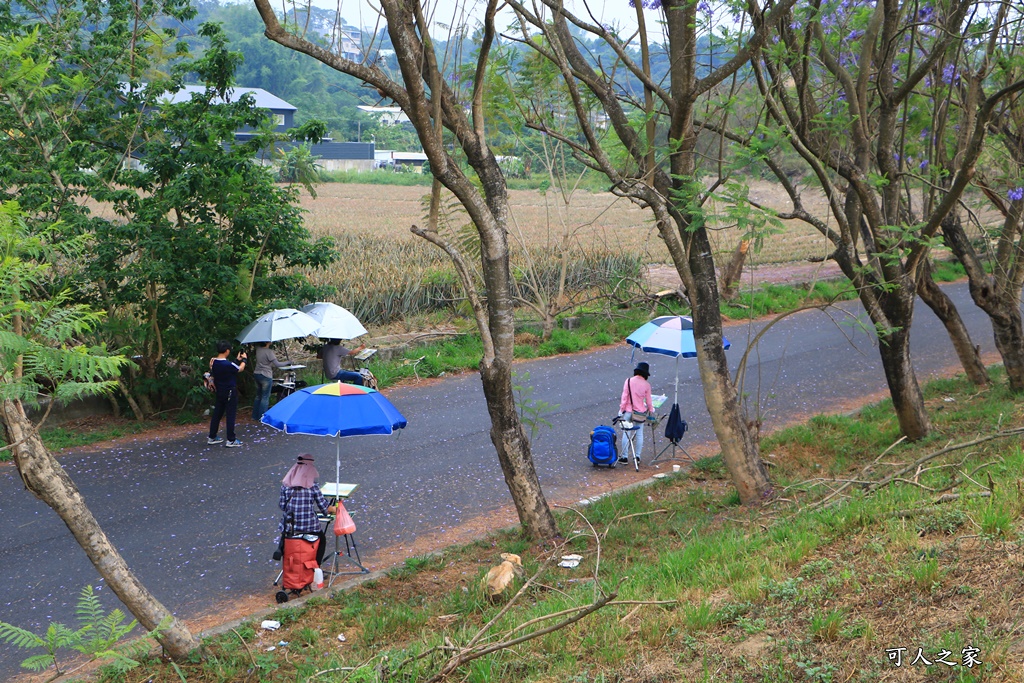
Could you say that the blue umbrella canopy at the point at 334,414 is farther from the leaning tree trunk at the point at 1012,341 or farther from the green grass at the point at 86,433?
the leaning tree trunk at the point at 1012,341

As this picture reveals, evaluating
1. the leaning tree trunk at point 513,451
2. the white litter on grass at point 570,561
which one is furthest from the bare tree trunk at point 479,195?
the white litter on grass at point 570,561

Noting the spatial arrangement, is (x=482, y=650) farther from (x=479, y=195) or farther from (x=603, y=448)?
(x=603, y=448)

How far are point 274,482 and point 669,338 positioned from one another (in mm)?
5103

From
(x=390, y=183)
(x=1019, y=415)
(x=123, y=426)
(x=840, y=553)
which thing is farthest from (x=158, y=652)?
(x=390, y=183)

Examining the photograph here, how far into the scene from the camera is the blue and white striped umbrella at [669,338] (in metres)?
10.8

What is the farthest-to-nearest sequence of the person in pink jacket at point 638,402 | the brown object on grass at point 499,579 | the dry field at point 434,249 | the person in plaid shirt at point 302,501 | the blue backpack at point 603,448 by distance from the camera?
1. the dry field at point 434,249
2. the person in pink jacket at point 638,402
3. the blue backpack at point 603,448
4. the person in plaid shirt at point 302,501
5. the brown object on grass at point 499,579

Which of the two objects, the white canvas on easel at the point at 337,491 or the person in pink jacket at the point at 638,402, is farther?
the person in pink jacket at the point at 638,402

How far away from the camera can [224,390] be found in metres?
11.3

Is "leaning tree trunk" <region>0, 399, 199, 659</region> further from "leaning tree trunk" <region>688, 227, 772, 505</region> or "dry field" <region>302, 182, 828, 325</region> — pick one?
"leaning tree trunk" <region>688, 227, 772, 505</region>

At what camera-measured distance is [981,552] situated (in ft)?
17.1

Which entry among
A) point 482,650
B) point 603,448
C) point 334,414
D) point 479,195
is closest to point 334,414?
point 334,414

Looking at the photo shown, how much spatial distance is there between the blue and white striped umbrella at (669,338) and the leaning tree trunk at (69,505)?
6.86 meters

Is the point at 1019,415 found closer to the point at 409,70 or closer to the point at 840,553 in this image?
the point at 840,553

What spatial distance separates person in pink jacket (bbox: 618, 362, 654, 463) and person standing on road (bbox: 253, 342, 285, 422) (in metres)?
5.12
